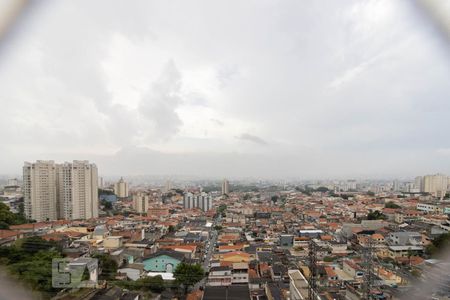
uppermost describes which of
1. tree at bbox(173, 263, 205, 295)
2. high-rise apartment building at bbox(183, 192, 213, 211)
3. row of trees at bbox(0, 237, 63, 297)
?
row of trees at bbox(0, 237, 63, 297)

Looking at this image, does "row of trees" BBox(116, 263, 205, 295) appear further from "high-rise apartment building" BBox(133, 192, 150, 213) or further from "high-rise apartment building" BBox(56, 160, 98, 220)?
"high-rise apartment building" BBox(133, 192, 150, 213)

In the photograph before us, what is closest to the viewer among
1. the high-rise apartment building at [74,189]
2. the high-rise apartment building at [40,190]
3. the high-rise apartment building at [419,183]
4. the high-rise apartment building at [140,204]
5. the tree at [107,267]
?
the tree at [107,267]

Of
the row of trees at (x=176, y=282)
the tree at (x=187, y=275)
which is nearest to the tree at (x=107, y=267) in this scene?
the row of trees at (x=176, y=282)

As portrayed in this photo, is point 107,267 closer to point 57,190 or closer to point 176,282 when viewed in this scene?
point 176,282

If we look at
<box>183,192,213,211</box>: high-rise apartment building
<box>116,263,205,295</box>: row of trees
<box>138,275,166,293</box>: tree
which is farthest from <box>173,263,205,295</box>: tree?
<box>183,192,213,211</box>: high-rise apartment building

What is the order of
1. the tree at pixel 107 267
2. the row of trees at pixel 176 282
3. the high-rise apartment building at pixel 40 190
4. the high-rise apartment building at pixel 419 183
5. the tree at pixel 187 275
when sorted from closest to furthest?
1. the row of trees at pixel 176 282
2. the tree at pixel 187 275
3. the tree at pixel 107 267
4. the high-rise apartment building at pixel 40 190
5. the high-rise apartment building at pixel 419 183

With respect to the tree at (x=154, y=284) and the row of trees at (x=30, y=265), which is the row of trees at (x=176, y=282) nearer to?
the tree at (x=154, y=284)

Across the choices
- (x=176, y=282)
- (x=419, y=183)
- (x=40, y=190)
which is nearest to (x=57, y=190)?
(x=40, y=190)
